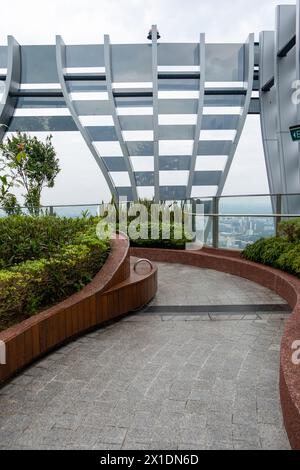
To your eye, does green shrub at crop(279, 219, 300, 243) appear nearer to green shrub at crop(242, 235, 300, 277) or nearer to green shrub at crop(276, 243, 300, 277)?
green shrub at crop(242, 235, 300, 277)

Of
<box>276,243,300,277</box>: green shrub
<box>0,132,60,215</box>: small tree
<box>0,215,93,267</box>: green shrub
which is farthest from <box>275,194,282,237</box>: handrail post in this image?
<box>0,132,60,215</box>: small tree

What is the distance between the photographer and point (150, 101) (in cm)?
1684

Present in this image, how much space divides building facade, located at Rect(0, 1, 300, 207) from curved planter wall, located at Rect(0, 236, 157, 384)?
37.2 feet

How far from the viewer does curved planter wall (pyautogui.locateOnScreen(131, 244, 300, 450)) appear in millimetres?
2012

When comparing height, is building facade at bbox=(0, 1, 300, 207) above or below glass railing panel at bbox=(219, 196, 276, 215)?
above

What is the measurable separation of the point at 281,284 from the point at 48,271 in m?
3.70

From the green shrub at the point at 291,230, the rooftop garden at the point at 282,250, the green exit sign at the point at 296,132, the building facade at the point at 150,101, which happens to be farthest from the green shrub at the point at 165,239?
the building facade at the point at 150,101

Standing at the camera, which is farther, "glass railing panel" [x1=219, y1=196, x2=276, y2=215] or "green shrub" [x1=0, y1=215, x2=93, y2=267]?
"glass railing panel" [x1=219, y1=196, x2=276, y2=215]

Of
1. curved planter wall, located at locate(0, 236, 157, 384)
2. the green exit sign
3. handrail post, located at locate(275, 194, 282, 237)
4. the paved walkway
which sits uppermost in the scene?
the green exit sign

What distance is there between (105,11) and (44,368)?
13922 mm

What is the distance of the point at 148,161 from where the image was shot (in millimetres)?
17266

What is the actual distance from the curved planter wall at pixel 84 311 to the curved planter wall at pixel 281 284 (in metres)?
2.09

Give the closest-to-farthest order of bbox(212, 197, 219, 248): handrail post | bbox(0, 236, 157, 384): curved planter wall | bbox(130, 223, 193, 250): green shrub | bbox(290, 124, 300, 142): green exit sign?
bbox(0, 236, 157, 384): curved planter wall
bbox(290, 124, 300, 142): green exit sign
bbox(212, 197, 219, 248): handrail post
bbox(130, 223, 193, 250): green shrub

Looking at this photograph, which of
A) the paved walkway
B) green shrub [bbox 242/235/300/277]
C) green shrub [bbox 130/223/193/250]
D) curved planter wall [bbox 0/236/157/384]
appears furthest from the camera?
A: green shrub [bbox 130/223/193/250]
